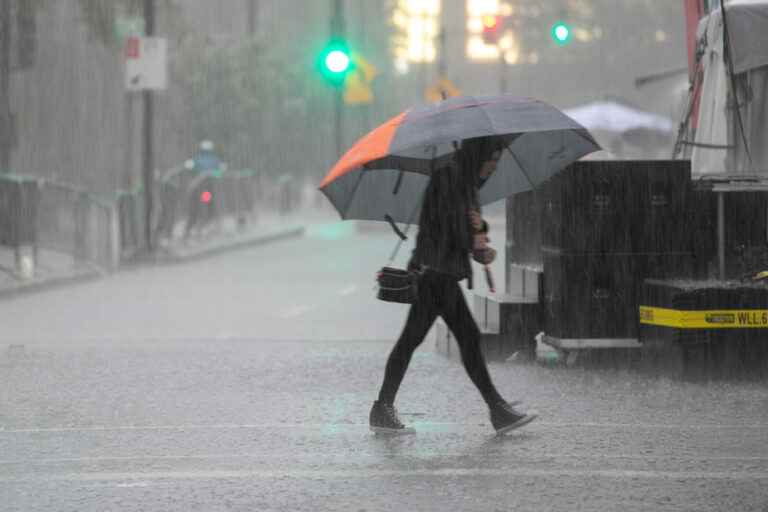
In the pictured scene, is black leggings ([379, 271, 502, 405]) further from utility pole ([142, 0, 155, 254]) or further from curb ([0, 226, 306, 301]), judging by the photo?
utility pole ([142, 0, 155, 254])

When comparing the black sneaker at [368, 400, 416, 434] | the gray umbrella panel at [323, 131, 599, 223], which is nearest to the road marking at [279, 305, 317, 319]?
the gray umbrella panel at [323, 131, 599, 223]

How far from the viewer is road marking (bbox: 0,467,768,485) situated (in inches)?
304

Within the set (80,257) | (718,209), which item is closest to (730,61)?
(718,209)

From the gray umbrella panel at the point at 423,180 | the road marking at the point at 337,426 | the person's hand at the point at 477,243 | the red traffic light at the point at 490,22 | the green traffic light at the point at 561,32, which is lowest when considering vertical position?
the road marking at the point at 337,426

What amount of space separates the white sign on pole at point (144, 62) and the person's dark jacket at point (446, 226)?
16854 millimetres

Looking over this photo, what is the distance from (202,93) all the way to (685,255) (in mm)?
32924

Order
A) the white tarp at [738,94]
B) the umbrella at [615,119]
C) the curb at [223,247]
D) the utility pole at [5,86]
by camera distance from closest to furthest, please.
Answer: the white tarp at [738,94], the utility pole at [5,86], the curb at [223,247], the umbrella at [615,119]

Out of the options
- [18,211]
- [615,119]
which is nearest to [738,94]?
[18,211]

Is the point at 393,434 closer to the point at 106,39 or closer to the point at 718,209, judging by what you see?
the point at 718,209

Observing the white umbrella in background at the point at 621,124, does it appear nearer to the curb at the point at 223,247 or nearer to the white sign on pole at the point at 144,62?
the curb at the point at 223,247

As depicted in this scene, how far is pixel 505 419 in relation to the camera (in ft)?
29.3

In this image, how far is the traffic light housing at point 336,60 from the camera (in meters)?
29.9

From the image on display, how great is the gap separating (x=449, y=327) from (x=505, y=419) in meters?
0.60

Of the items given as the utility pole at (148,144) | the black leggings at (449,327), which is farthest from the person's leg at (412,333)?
the utility pole at (148,144)
